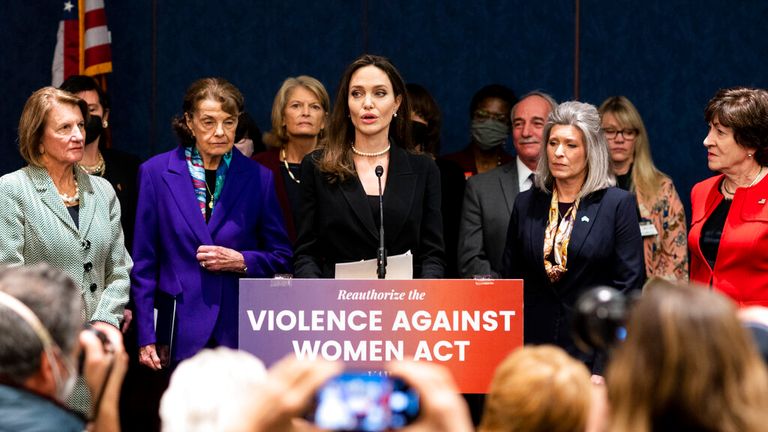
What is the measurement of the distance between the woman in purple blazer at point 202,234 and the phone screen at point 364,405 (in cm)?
253

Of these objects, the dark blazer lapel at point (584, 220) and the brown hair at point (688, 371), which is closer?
the brown hair at point (688, 371)

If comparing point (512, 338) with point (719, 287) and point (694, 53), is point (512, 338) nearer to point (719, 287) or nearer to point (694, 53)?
point (719, 287)

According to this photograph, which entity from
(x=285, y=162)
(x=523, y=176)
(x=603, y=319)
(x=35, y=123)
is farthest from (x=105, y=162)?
(x=603, y=319)

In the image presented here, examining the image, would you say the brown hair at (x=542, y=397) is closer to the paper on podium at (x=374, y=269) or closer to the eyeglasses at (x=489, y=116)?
the paper on podium at (x=374, y=269)

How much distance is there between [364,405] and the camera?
2.14m

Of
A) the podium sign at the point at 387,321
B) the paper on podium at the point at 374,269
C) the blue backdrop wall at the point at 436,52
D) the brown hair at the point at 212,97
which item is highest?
the blue backdrop wall at the point at 436,52

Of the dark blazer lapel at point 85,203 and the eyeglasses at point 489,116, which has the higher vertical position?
the eyeglasses at point 489,116

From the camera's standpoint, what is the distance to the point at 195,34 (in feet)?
23.9

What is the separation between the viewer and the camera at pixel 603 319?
2352 millimetres

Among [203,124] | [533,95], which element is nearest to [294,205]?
[203,124]

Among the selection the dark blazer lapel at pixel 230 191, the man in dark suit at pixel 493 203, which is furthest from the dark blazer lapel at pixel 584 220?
the dark blazer lapel at pixel 230 191

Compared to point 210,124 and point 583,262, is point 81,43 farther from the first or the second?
point 583,262

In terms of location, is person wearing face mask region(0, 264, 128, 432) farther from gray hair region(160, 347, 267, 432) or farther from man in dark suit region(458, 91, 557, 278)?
man in dark suit region(458, 91, 557, 278)

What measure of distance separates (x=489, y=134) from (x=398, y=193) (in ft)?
5.51
